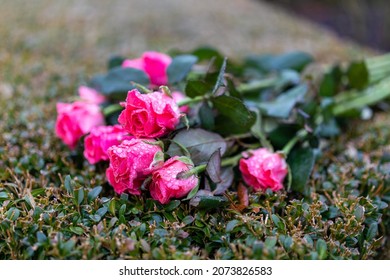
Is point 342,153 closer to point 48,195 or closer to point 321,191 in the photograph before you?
point 321,191

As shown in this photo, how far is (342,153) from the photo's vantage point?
131 cm

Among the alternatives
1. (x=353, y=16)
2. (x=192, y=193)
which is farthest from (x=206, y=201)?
(x=353, y=16)

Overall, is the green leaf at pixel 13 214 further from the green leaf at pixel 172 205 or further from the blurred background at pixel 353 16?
the blurred background at pixel 353 16

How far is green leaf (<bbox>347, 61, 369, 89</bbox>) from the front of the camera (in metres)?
1.48

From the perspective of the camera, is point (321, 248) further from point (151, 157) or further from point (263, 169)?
point (151, 157)

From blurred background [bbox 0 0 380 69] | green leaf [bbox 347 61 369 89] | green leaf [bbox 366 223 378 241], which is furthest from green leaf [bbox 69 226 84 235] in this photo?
blurred background [bbox 0 0 380 69]

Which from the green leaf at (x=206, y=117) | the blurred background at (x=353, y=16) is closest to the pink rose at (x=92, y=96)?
the green leaf at (x=206, y=117)

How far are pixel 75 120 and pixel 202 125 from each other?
0.31m

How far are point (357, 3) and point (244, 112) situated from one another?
13.0ft

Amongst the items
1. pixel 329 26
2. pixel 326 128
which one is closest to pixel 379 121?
pixel 326 128

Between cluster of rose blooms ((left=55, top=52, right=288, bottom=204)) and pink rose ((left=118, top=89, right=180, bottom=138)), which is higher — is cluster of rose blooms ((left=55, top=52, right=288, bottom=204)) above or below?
below

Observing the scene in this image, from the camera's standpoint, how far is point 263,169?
986 mm

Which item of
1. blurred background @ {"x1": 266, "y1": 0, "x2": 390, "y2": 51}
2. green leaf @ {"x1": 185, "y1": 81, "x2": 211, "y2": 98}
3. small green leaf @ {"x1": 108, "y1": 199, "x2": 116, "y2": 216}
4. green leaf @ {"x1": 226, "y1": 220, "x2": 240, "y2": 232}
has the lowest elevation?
blurred background @ {"x1": 266, "y1": 0, "x2": 390, "y2": 51}

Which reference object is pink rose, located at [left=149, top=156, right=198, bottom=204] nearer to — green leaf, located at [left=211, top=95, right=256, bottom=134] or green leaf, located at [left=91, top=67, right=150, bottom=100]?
green leaf, located at [left=211, top=95, right=256, bottom=134]
